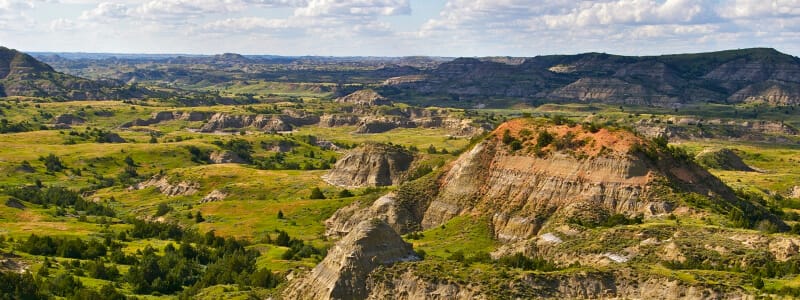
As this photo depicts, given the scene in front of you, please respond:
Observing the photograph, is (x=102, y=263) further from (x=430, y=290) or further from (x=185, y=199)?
(x=185, y=199)

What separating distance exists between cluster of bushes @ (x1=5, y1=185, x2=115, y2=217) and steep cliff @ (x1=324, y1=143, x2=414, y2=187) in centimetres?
4957

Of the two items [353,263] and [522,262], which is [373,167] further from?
[353,263]

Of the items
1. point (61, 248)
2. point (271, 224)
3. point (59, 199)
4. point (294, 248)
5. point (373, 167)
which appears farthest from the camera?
point (373, 167)

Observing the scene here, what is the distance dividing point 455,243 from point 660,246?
95.3ft

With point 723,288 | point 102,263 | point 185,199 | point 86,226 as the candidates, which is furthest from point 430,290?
point 185,199

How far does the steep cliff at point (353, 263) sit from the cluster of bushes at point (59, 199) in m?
94.8

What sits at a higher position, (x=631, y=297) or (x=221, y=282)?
(x=631, y=297)

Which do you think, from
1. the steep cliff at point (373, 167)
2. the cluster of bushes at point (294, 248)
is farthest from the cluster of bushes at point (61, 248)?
the steep cliff at point (373, 167)

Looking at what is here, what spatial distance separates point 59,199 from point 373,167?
222ft

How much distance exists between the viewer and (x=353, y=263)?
67688 millimetres

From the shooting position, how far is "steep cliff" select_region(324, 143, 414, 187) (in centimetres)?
16338

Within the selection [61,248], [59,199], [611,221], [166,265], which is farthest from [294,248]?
[59,199]

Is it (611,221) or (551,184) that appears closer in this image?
(611,221)

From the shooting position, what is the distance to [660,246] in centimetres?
8081
